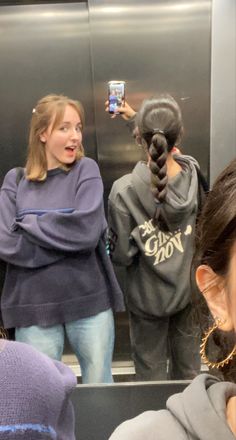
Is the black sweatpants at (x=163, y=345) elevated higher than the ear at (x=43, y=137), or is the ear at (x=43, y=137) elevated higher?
the ear at (x=43, y=137)

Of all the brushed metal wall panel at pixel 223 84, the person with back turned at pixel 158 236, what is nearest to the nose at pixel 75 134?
the person with back turned at pixel 158 236

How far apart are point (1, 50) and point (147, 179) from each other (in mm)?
1161

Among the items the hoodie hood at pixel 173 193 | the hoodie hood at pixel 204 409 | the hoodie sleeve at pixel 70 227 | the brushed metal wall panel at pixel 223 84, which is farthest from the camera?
the brushed metal wall panel at pixel 223 84

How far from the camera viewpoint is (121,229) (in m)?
1.81

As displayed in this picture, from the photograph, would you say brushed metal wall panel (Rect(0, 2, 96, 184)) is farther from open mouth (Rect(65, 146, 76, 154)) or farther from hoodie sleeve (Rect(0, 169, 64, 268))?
hoodie sleeve (Rect(0, 169, 64, 268))

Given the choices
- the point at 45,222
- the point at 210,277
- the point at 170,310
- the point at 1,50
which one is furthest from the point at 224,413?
the point at 1,50

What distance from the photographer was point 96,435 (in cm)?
104

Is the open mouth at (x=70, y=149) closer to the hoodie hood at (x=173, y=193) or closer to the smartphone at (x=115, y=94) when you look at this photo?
the hoodie hood at (x=173, y=193)

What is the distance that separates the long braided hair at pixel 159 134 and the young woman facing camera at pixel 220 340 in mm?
901

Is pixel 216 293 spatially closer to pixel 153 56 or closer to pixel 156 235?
pixel 156 235

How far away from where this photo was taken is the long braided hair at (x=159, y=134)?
1.67 m

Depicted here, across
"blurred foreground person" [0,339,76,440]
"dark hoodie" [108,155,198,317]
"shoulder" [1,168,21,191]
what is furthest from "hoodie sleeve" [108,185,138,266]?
"blurred foreground person" [0,339,76,440]

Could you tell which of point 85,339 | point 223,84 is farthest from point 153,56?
point 85,339

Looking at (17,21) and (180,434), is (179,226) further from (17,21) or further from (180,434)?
(17,21)
